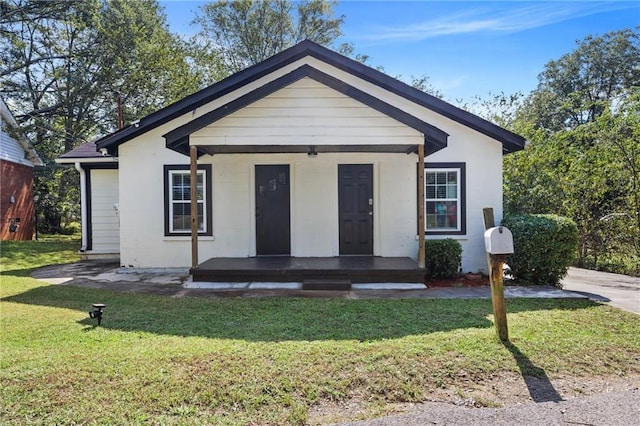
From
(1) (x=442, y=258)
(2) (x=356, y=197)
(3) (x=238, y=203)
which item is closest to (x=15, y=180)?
(3) (x=238, y=203)

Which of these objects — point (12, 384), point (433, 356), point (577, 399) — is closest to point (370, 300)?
point (433, 356)

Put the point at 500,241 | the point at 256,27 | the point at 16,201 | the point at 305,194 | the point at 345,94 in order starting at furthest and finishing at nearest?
the point at 256,27 < the point at 16,201 < the point at 305,194 < the point at 345,94 < the point at 500,241

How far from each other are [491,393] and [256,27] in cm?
2738

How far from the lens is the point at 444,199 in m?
9.30

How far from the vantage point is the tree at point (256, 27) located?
26250 mm

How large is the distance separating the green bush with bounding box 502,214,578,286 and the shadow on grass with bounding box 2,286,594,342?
4.48ft

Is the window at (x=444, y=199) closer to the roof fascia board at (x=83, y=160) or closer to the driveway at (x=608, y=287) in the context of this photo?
the driveway at (x=608, y=287)

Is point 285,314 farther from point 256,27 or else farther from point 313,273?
point 256,27

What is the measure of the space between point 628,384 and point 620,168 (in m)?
8.06

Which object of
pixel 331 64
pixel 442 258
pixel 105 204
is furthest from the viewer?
pixel 105 204

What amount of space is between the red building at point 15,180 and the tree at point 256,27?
12054 mm

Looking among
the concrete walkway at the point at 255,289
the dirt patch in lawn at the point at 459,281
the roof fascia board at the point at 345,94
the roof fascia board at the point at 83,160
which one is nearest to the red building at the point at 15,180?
the roof fascia board at the point at 83,160

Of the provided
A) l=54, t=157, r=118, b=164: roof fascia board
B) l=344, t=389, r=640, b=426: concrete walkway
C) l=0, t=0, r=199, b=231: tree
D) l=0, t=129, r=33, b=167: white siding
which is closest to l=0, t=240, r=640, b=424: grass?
l=344, t=389, r=640, b=426: concrete walkway

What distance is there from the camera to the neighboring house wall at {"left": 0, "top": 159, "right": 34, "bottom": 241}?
1777cm
